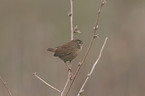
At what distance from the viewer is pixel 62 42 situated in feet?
25.8

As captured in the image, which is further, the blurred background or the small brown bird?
the blurred background

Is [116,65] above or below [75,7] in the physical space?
below

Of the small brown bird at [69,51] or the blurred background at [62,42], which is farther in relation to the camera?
the blurred background at [62,42]

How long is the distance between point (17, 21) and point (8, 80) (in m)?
1.91

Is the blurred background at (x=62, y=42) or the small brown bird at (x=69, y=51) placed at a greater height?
A: the small brown bird at (x=69, y=51)

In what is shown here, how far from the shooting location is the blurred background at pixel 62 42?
6.97 meters

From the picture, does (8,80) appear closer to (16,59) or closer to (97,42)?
(16,59)

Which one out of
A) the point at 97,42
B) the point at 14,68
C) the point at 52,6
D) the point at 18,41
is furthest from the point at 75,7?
the point at 14,68

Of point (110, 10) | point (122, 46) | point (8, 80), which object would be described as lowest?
point (8, 80)

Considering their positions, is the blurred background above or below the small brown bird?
below

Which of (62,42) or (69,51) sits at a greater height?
(69,51)

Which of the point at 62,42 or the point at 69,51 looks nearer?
the point at 69,51

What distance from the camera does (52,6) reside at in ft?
27.6

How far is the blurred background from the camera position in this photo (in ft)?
22.9
